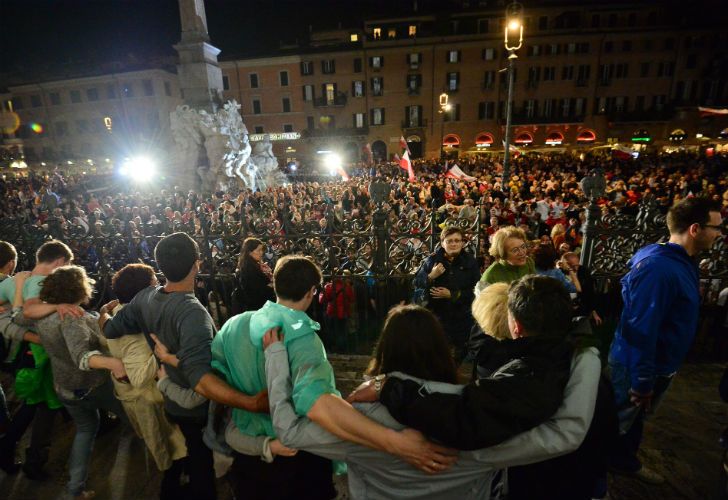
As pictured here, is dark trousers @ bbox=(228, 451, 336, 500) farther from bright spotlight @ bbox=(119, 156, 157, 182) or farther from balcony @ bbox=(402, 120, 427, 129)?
balcony @ bbox=(402, 120, 427, 129)

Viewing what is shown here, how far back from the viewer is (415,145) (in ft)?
136

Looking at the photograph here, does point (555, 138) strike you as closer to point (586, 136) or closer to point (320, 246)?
point (586, 136)

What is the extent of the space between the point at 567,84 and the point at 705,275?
4034 centimetres

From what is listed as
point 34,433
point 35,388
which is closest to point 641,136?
point 35,388

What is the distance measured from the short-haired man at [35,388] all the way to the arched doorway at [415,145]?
3979cm

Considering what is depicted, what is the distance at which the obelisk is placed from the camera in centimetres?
1567

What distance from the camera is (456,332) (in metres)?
4.20

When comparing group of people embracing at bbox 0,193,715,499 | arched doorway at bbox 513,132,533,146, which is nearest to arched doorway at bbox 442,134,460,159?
arched doorway at bbox 513,132,533,146

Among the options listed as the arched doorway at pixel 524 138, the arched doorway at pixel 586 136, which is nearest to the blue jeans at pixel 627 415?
the arched doorway at pixel 524 138

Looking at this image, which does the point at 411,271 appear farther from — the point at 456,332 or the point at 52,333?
the point at 52,333

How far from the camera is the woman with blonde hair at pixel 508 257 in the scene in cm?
343

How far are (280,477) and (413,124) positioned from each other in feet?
136

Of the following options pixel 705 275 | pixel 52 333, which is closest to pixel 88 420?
pixel 52 333

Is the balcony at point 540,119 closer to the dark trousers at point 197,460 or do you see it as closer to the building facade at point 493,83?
the building facade at point 493,83
